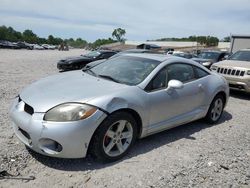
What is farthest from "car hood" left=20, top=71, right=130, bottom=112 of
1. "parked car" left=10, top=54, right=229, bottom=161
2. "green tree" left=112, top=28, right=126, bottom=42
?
"green tree" left=112, top=28, right=126, bottom=42

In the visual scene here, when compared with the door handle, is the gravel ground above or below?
below

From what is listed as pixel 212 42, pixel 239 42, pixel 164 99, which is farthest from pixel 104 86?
pixel 212 42

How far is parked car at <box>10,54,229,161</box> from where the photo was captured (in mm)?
3391

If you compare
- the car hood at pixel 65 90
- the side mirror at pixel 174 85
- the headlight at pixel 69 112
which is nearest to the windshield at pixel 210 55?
the side mirror at pixel 174 85

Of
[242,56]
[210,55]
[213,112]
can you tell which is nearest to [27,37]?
[210,55]

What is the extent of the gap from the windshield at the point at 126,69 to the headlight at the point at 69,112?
1.01m

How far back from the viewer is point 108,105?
11.8ft

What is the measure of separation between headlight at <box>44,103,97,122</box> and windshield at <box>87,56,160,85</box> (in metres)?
1.01

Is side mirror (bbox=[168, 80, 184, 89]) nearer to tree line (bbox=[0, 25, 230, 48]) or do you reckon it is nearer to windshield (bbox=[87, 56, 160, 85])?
windshield (bbox=[87, 56, 160, 85])

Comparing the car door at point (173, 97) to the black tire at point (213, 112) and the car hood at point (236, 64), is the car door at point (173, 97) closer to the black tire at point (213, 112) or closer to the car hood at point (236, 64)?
the black tire at point (213, 112)

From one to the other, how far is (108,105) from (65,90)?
2.21 ft

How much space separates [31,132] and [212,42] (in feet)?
277

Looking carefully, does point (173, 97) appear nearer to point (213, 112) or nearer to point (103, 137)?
point (103, 137)

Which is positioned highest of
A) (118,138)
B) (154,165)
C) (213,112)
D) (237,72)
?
(237,72)
